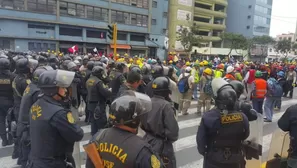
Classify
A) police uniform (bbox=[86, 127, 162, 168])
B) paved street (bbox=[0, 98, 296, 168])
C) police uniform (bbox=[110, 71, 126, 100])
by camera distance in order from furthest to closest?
police uniform (bbox=[110, 71, 126, 100]) < paved street (bbox=[0, 98, 296, 168]) < police uniform (bbox=[86, 127, 162, 168])

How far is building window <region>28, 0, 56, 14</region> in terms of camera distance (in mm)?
31547

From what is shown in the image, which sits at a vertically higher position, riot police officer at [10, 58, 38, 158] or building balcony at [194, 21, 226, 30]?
building balcony at [194, 21, 226, 30]

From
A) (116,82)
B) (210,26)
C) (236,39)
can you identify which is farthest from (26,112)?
(210,26)

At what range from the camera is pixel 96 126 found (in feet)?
20.3

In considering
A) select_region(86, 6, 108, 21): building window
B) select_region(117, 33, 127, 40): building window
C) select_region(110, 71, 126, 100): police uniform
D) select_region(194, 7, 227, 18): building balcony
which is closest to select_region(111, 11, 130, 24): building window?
select_region(86, 6, 108, 21): building window

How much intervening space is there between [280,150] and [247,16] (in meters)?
75.1

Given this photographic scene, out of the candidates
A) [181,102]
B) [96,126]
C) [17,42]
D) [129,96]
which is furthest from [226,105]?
[17,42]

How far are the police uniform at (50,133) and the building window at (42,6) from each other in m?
32.8

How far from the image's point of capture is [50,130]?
283cm

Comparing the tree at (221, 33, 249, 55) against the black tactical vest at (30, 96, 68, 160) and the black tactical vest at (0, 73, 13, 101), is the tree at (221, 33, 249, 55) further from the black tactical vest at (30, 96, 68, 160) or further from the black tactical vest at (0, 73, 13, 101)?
the black tactical vest at (30, 96, 68, 160)

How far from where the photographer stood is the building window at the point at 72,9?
3450 centimetres

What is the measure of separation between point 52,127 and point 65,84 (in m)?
0.55

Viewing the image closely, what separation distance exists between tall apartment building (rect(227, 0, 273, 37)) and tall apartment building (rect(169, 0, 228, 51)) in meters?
8.64

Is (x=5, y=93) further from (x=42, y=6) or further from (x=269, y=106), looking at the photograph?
(x=42, y=6)
